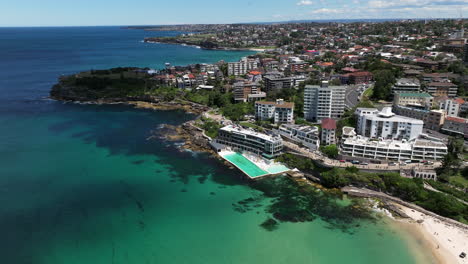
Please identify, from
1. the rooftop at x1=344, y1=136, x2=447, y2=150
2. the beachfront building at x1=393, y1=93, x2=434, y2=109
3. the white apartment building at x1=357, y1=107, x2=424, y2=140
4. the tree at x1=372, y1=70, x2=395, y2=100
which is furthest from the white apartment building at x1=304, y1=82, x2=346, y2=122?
the tree at x1=372, y1=70, x2=395, y2=100

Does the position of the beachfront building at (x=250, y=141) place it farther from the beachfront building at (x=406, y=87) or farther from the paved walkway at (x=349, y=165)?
the beachfront building at (x=406, y=87)

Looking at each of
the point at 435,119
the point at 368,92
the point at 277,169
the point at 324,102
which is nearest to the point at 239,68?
the point at 368,92

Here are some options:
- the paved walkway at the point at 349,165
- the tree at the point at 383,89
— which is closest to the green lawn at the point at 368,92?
the tree at the point at 383,89

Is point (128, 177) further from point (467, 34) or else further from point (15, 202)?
point (467, 34)

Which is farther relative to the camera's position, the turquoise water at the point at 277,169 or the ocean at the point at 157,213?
the turquoise water at the point at 277,169

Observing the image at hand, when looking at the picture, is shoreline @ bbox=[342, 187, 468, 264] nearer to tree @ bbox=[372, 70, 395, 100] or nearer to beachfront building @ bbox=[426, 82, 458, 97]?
tree @ bbox=[372, 70, 395, 100]

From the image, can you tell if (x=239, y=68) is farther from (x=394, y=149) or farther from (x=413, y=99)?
(x=394, y=149)
